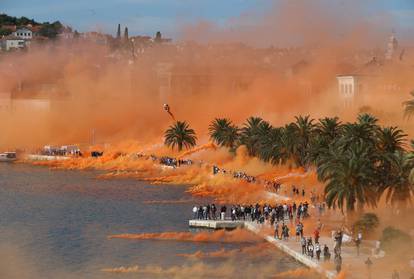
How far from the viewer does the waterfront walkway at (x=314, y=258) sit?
132 ft

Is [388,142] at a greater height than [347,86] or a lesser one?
lesser

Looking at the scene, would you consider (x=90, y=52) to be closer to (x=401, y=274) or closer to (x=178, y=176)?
(x=178, y=176)

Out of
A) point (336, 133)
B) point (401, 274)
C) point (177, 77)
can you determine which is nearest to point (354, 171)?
point (401, 274)

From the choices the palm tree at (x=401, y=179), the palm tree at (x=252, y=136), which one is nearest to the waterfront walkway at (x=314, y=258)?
the palm tree at (x=401, y=179)

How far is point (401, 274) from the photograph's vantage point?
3784 centimetres

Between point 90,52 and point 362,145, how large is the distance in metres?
155

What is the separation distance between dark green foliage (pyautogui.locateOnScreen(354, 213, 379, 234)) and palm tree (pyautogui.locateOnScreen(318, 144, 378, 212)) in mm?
981

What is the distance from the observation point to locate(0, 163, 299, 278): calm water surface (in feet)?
157

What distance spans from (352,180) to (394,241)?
6.86 m

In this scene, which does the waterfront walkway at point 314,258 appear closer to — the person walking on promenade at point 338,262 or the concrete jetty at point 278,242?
the concrete jetty at point 278,242

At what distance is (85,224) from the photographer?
62875 millimetres

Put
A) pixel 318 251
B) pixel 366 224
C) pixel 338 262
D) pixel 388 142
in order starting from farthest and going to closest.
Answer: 1. pixel 388 142
2. pixel 366 224
3. pixel 318 251
4. pixel 338 262

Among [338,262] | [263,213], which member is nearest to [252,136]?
[263,213]

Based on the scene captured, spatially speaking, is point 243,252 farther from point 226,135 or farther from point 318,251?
point 226,135
